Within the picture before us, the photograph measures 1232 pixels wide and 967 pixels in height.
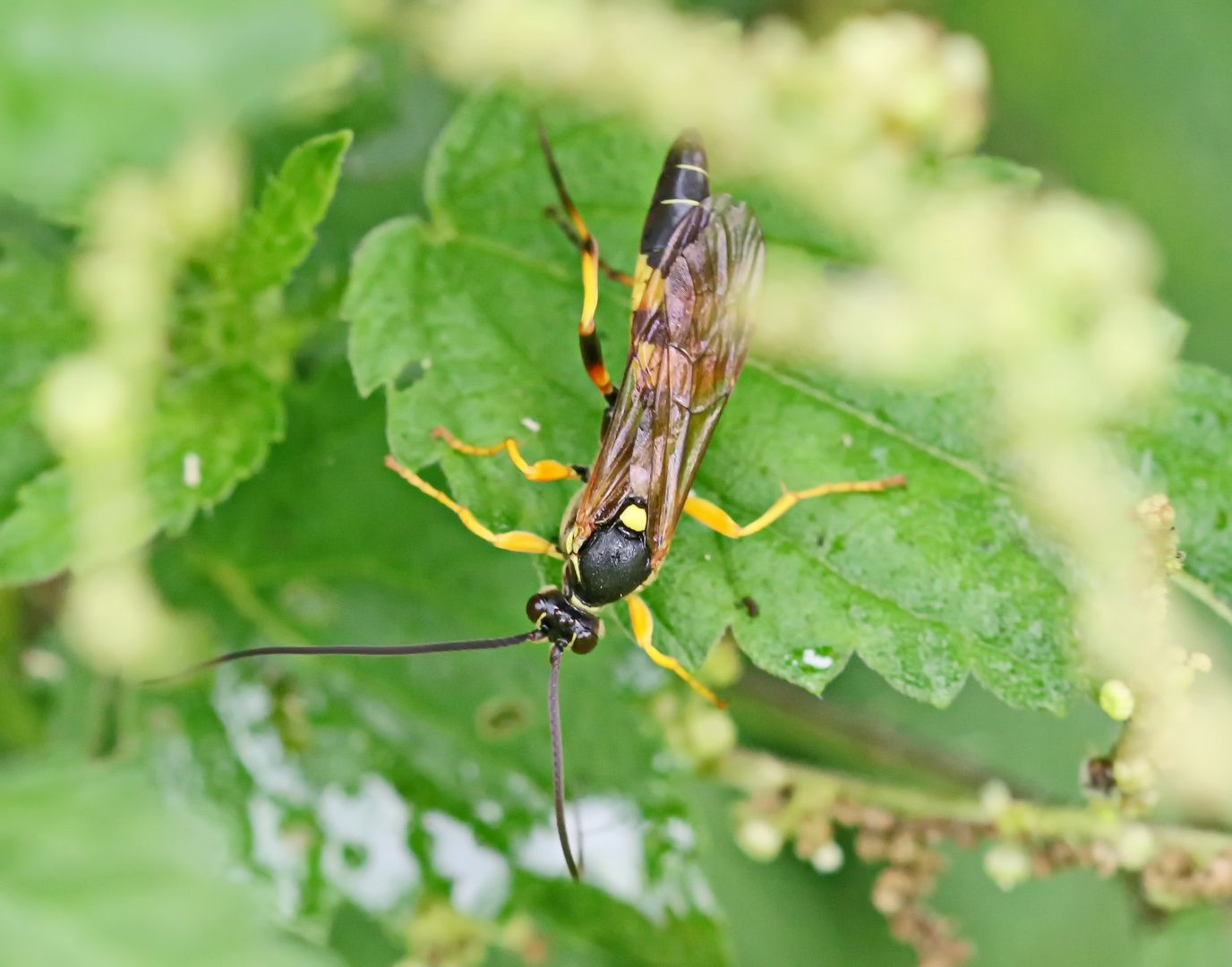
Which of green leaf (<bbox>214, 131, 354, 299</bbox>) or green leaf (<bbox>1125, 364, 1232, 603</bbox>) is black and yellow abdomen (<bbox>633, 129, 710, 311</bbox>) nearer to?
green leaf (<bbox>214, 131, 354, 299</bbox>)

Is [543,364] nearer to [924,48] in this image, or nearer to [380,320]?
[380,320]

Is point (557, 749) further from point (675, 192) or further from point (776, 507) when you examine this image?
point (675, 192)

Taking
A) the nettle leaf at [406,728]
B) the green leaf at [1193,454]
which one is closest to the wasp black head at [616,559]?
the nettle leaf at [406,728]

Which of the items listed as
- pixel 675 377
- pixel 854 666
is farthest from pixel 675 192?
pixel 854 666

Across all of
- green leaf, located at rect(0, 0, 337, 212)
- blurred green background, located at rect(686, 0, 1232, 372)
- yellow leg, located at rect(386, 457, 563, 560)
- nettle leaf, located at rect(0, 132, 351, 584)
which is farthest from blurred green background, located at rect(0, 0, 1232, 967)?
green leaf, located at rect(0, 0, 337, 212)

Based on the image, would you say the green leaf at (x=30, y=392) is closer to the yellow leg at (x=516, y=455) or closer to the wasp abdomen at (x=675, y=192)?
the yellow leg at (x=516, y=455)

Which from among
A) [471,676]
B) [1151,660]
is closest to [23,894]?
[471,676]
